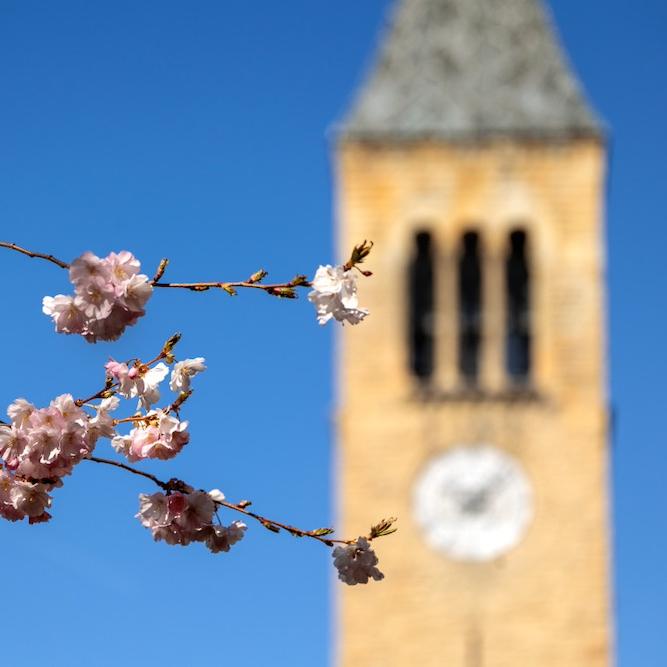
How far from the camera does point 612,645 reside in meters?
30.8

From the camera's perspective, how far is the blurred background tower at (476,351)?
102 feet

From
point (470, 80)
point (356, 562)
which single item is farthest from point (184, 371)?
point (470, 80)

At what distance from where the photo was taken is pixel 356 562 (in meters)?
6.13

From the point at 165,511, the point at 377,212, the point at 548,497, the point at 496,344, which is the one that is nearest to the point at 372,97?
the point at 377,212

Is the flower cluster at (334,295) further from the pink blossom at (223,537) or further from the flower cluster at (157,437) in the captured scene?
the pink blossom at (223,537)

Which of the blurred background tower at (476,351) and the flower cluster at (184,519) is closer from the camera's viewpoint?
the flower cluster at (184,519)

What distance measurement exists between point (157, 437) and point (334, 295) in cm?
55

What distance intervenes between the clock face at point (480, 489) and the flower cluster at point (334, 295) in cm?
2591

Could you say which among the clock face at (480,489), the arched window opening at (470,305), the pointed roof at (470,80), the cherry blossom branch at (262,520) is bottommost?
the cherry blossom branch at (262,520)

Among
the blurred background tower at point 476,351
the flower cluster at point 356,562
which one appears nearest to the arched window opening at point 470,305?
the blurred background tower at point 476,351

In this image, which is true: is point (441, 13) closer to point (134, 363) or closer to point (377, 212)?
point (377, 212)

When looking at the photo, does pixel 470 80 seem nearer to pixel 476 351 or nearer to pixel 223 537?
pixel 476 351

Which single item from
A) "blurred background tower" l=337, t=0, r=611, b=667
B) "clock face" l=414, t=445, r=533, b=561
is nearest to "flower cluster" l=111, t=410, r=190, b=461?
"blurred background tower" l=337, t=0, r=611, b=667

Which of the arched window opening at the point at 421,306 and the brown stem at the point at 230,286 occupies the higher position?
the arched window opening at the point at 421,306
